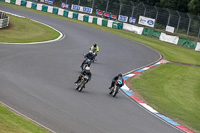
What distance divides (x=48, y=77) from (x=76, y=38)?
58.3 feet

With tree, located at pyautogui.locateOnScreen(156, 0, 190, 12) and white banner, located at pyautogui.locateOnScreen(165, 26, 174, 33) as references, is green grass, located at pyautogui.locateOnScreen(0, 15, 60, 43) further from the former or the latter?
tree, located at pyautogui.locateOnScreen(156, 0, 190, 12)

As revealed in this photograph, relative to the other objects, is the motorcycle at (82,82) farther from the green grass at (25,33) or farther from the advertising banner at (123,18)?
the advertising banner at (123,18)

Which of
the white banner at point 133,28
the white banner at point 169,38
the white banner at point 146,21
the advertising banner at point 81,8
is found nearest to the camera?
the white banner at point 169,38

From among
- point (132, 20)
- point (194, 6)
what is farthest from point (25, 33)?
point (194, 6)

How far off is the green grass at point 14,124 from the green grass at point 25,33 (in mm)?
16598

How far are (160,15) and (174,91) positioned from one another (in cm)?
3129

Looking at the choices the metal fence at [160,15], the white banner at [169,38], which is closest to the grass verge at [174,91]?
the white banner at [169,38]

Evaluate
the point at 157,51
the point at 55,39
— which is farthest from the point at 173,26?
the point at 55,39

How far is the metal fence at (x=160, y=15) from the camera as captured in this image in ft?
154

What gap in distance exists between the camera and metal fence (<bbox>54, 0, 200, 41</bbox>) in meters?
46.8

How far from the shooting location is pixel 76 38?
115 feet

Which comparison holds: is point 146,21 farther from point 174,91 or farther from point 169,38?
point 174,91

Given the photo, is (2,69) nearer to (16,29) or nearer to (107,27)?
(16,29)

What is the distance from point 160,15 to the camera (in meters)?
50.8
